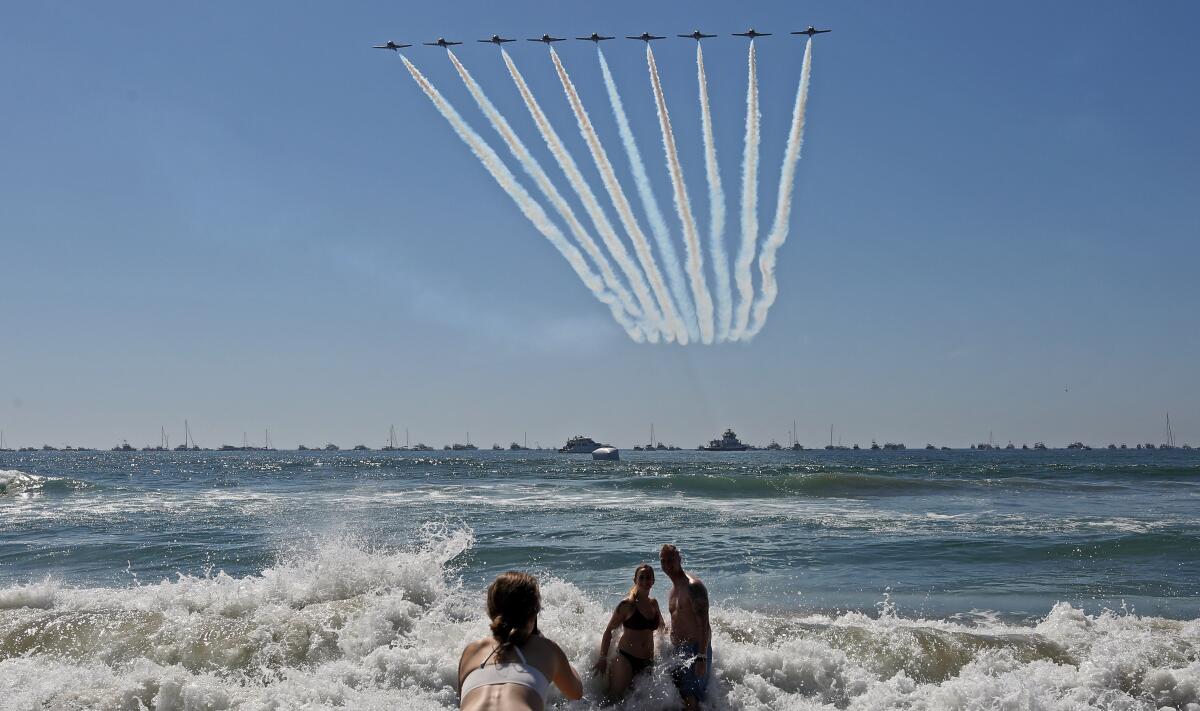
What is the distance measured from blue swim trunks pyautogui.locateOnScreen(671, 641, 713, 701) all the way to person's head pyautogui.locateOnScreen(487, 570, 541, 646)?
4236 millimetres

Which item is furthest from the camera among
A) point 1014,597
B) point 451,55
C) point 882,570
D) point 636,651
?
point 451,55

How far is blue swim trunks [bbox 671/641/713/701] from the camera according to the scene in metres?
8.20

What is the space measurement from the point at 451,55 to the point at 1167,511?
28.1 meters

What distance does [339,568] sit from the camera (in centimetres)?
1220

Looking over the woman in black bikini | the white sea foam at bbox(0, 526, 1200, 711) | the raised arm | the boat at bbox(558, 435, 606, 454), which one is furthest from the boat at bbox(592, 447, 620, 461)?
the raised arm

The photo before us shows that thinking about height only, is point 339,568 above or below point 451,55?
below

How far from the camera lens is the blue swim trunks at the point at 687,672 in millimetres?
8195

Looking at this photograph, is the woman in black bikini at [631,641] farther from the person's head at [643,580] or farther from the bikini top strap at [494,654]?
the bikini top strap at [494,654]

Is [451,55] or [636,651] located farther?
[451,55]

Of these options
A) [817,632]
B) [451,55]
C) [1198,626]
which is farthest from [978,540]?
[451,55]

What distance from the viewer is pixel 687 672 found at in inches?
323

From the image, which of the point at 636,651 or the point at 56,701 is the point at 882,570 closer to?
the point at 636,651

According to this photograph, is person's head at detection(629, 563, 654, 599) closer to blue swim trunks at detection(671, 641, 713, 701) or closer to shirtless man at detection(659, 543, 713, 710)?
shirtless man at detection(659, 543, 713, 710)

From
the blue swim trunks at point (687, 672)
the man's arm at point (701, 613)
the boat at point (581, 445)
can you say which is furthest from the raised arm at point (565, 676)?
the boat at point (581, 445)
